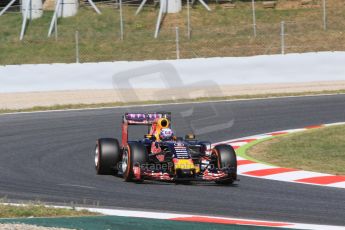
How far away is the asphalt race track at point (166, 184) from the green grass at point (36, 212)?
33.3 inches

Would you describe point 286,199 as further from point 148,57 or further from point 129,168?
point 148,57

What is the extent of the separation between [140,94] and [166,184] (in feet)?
45.2

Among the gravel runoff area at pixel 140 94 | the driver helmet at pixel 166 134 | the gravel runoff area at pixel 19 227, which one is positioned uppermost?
the driver helmet at pixel 166 134

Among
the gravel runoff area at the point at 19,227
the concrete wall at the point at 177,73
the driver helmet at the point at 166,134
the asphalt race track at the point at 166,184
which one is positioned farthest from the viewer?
the concrete wall at the point at 177,73

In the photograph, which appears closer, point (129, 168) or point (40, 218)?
point (40, 218)

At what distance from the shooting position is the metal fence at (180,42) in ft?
103

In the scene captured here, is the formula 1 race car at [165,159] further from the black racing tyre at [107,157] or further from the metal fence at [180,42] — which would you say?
the metal fence at [180,42]

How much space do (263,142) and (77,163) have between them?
4027mm

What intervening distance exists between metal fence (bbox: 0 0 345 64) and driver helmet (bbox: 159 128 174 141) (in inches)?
605

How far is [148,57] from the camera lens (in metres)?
31.2

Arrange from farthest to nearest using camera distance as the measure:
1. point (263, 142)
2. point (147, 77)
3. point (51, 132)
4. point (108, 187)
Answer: point (147, 77), point (51, 132), point (263, 142), point (108, 187)

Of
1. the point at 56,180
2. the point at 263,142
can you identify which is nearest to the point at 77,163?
the point at 56,180

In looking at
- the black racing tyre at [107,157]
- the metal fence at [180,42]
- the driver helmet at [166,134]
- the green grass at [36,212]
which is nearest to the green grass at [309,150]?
the driver helmet at [166,134]

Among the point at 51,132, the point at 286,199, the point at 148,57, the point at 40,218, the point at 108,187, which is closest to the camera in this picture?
the point at 40,218
